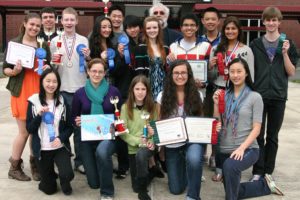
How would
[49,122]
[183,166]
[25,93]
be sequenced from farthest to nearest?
1. [25,93]
2. [183,166]
3. [49,122]

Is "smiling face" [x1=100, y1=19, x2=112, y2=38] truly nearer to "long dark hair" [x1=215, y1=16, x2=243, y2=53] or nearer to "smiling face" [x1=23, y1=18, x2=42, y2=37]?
"smiling face" [x1=23, y1=18, x2=42, y2=37]

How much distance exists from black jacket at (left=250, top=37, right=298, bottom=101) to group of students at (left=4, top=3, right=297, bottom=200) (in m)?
0.01

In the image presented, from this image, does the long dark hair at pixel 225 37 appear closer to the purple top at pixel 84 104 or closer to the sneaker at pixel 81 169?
the purple top at pixel 84 104

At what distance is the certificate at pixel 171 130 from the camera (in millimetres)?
4219

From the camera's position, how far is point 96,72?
14.4ft

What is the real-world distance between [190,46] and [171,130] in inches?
45.9

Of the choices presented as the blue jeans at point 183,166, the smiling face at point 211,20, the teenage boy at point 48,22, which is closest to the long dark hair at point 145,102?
the blue jeans at point 183,166

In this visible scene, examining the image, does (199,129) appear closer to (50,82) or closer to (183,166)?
(183,166)

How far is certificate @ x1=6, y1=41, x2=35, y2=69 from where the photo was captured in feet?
14.8

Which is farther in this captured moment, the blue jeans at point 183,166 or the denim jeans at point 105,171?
the denim jeans at point 105,171

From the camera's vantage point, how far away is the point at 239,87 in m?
4.30

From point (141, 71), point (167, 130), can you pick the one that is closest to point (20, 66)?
point (141, 71)

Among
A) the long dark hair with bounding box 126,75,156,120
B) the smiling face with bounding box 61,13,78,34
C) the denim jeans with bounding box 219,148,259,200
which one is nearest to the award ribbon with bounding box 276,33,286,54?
the denim jeans with bounding box 219,148,259,200

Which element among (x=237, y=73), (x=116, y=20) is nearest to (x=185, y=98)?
(x=237, y=73)
